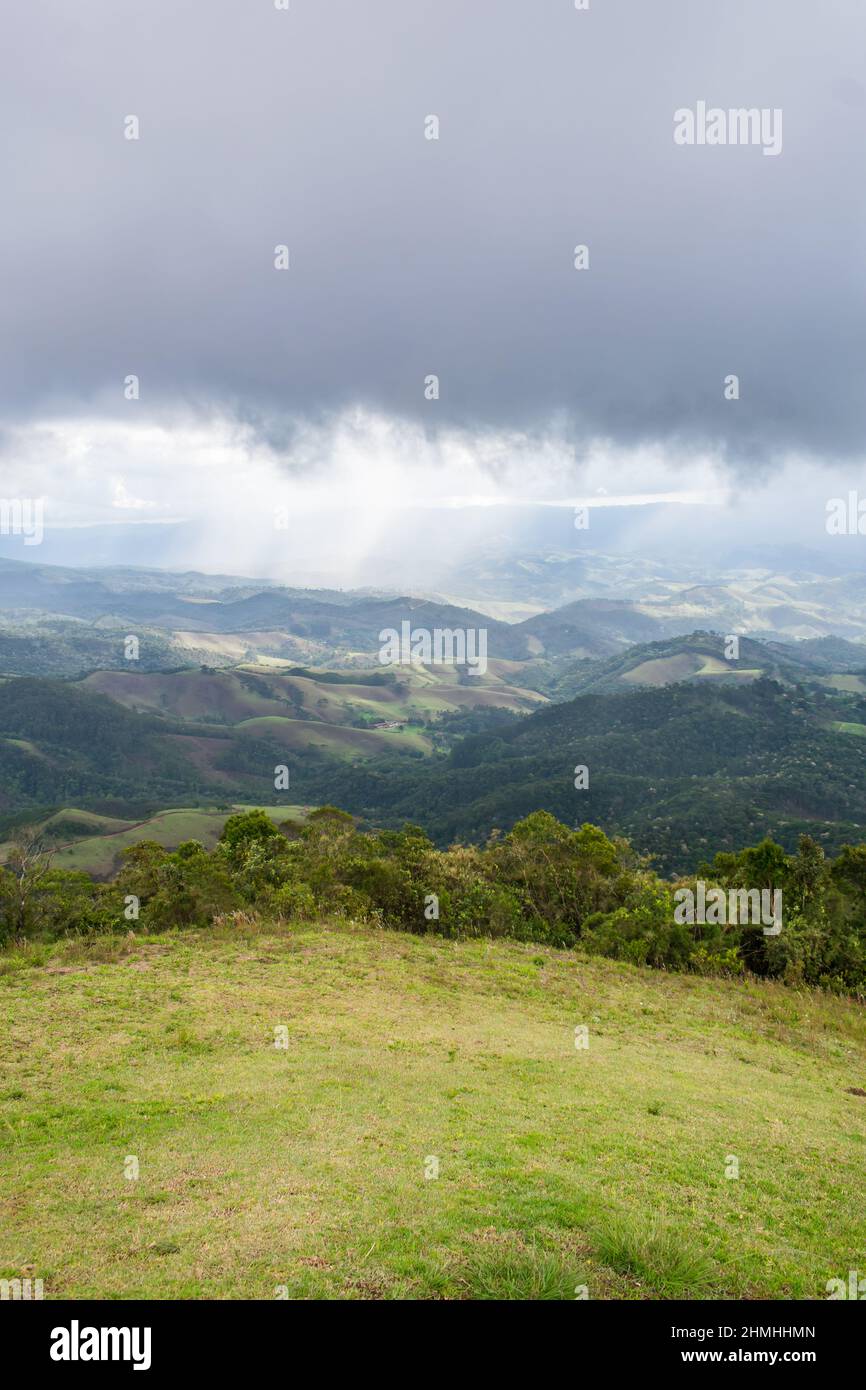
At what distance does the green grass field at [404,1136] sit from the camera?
28.4 feet

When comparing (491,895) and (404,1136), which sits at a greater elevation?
(404,1136)

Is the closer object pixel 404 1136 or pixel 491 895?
pixel 404 1136

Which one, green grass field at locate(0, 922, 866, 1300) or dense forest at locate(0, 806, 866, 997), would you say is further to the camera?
dense forest at locate(0, 806, 866, 997)

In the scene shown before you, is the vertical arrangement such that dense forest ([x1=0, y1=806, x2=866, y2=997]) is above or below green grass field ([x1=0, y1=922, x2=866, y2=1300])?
below

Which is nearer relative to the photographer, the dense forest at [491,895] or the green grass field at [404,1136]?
the green grass field at [404,1136]

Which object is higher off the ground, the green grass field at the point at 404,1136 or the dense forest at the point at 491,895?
the green grass field at the point at 404,1136

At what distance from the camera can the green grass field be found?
8648 mm

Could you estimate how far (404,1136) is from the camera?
1312 centimetres

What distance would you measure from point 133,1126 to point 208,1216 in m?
4.33
